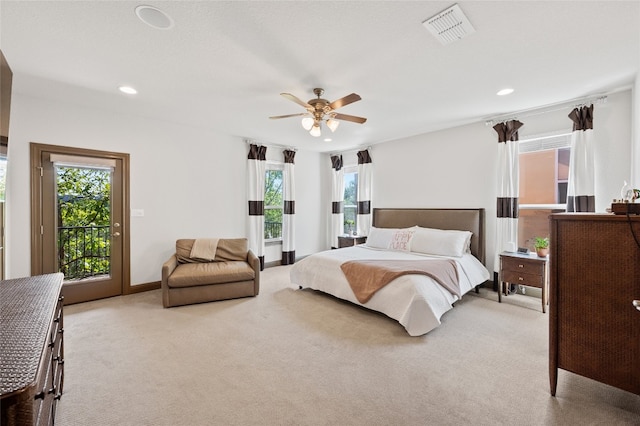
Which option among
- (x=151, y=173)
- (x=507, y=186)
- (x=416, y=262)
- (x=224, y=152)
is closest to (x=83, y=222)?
(x=151, y=173)

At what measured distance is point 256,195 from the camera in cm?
525

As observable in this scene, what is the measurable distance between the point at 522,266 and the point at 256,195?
14.1ft

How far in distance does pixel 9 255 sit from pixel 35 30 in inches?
101

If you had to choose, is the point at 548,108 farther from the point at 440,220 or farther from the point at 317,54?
the point at 317,54

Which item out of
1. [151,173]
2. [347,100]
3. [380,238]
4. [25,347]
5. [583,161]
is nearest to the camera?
[25,347]

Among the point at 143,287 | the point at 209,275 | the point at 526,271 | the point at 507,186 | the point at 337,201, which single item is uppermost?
the point at 507,186

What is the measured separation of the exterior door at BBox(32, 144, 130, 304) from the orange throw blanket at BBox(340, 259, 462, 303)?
128 inches

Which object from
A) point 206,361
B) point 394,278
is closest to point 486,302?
point 394,278

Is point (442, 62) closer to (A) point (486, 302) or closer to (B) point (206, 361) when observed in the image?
(A) point (486, 302)

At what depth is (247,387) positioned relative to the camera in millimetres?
1937

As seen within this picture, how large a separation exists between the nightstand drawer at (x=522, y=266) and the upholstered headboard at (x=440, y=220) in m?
0.59

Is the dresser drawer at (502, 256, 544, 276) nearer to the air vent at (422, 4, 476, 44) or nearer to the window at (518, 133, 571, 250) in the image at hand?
the window at (518, 133, 571, 250)

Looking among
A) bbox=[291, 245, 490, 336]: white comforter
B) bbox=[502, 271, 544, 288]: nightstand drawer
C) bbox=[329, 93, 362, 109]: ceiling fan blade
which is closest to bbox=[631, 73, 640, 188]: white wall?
bbox=[502, 271, 544, 288]: nightstand drawer

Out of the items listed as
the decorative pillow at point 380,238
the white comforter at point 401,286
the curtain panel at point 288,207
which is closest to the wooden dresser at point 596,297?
the white comforter at point 401,286
